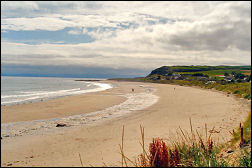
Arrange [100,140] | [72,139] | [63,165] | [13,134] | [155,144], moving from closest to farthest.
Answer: [155,144] → [63,165] → [100,140] → [72,139] → [13,134]

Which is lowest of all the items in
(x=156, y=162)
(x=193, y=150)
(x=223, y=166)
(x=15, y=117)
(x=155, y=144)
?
(x=15, y=117)

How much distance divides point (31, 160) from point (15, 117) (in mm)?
13123

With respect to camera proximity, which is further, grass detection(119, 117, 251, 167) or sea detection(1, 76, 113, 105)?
sea detection(1, 76, 113, 105)

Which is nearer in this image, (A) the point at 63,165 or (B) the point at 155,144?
(B) the point at 155,144

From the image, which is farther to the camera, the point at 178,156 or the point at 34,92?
the point at 34,92

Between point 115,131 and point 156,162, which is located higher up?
point 156,162

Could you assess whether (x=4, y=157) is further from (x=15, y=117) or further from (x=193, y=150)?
(x=15, y=117)

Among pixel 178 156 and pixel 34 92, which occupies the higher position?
pixel 178 156

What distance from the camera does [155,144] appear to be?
8.14ft

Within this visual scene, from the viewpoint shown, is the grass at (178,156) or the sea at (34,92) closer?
the grass at (178,156)

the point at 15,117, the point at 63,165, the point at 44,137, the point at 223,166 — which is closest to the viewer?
the point at 223,166

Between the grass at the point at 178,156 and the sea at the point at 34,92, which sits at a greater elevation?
the grass at the point at 178,156

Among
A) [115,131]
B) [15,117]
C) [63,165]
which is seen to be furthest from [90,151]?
[15,117]

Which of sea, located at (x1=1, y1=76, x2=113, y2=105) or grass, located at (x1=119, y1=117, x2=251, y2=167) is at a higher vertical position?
grass, located at (x1=119, y1=117, x2=251, y2=167)
